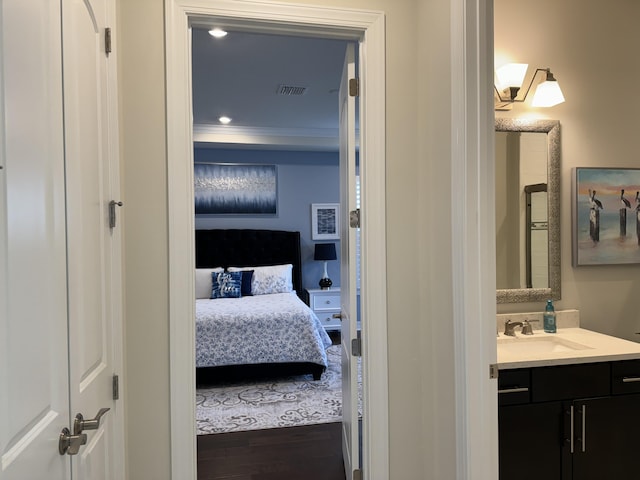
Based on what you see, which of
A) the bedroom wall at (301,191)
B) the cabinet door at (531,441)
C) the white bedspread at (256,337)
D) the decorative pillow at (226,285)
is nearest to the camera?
the cabinet door at (531,441)

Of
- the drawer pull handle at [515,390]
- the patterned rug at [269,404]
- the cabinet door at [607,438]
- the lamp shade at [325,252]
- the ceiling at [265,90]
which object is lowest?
the patterned rug at [269,404]

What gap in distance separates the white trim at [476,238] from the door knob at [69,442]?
1207 mm

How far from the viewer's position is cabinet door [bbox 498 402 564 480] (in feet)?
6.13

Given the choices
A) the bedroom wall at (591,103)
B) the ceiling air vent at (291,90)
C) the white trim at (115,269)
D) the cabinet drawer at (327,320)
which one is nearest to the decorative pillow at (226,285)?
the cabinet drawer at (327,320)

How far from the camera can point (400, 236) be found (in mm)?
1932

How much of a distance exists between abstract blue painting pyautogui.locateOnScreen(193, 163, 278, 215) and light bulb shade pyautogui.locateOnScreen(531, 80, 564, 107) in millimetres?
4151

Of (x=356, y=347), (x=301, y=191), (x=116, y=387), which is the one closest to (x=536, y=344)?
(x=356, y=347)

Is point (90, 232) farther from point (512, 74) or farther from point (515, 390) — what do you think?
point (512, 74)

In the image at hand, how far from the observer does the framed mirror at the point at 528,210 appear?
2.48 meters

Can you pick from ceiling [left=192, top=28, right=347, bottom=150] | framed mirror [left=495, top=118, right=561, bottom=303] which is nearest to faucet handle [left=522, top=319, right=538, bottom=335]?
framed mirror [left=495, top=118, right=561, bottom=303]

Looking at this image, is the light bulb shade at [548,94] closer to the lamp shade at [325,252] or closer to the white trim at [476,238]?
the white trim at [476,238]

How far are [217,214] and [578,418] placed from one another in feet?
16.1

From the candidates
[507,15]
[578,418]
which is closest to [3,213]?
[578,418]

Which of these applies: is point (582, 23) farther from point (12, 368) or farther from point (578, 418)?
point (12, 368)
